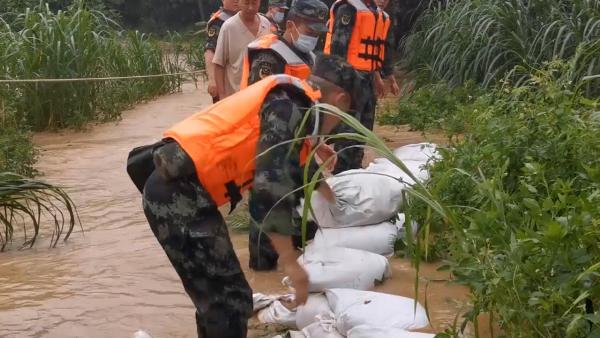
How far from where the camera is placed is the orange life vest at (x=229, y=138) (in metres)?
3.18

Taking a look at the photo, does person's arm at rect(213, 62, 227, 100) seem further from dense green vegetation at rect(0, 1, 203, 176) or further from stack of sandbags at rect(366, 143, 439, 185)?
dense green vegetation at rect(0, 1, 203, 176)

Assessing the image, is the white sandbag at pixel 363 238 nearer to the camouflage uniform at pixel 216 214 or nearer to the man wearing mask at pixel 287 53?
the man wearing mask at pixel 287 53

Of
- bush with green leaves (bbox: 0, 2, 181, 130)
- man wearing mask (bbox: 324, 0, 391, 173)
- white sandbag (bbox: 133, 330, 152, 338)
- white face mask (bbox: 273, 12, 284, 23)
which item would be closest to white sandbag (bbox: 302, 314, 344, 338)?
white sandbag (bbox: 133, 330, 152, 338)

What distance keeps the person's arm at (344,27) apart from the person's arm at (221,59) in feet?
2.71

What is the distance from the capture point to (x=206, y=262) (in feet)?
10.8

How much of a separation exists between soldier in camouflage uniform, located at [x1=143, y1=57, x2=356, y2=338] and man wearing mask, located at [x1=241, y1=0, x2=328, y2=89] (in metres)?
0.92

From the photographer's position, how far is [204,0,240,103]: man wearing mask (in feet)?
20.8

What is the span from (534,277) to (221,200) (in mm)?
1042

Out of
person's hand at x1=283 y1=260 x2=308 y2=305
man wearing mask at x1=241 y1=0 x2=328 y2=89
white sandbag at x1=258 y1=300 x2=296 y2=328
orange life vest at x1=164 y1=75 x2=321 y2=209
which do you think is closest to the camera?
person's hand at x1=283 y1=260 x2=308 y2=305

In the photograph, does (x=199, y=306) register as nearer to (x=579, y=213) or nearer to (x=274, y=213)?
(x=274, y=213)

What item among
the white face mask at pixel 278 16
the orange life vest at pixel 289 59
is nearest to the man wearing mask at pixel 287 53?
the orange life vest at pixel 289 59

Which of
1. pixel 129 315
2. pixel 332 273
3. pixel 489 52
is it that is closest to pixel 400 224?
pixel 332 273

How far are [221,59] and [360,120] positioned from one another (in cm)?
97

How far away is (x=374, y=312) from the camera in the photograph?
3721 mm
